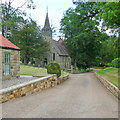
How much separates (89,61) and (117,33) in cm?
2299

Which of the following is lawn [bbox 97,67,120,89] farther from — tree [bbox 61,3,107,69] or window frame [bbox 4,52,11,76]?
tree [bbox 61,3,107,69]

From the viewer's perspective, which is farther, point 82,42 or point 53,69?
point 82,42

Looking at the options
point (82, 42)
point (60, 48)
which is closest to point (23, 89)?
point (82, 42)

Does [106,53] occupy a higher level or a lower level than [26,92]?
higher

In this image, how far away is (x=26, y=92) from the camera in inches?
285

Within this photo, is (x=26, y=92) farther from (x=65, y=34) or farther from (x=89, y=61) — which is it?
(x=89, y=61)

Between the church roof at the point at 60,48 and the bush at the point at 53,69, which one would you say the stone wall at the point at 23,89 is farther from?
the church roof at the point at 60,48

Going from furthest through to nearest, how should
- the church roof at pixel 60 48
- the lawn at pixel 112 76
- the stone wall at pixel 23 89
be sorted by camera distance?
the church roof at pixel 60 48, the lawn at pixel 112 76, the stone wall at pixel 23 89

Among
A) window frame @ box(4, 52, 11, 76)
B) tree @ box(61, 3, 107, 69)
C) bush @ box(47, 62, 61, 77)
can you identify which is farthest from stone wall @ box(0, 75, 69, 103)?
tree @ box(61, 3, 107, 69)

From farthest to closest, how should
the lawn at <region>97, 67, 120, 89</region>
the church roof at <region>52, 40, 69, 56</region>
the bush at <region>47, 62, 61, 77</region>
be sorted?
1. the church roof at <region>52, 40, 69, 56</region>
2. the bush at <region>47, 62, 61, 77</region>
3. the lawn at <region>97, 67, 120, 89</region>

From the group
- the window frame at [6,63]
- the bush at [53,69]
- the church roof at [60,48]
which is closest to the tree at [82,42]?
the church roof at [60,48]

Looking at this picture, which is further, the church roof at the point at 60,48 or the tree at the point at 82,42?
the church roof at the point at 60,48

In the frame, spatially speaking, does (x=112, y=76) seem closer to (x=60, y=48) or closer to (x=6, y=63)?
(x=6, y=63)

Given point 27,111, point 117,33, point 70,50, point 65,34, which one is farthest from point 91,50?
point 27,111
